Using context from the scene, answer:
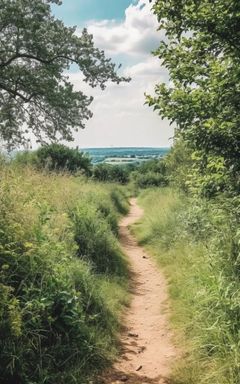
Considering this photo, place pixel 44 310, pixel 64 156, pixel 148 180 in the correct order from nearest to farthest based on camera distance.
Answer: pixel 44 310
pixel 64 156
pixel 148 180

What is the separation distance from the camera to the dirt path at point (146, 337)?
5410mm

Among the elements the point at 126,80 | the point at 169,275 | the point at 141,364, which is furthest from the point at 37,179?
the point at 126,80

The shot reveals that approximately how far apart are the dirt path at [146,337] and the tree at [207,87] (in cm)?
233

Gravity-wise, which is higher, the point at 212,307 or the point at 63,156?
the point at 63,156

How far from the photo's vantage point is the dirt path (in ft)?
Answer: 17.7

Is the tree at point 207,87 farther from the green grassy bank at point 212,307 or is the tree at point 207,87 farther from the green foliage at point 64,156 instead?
the green foliage at point 64,156

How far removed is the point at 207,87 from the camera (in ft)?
17.6

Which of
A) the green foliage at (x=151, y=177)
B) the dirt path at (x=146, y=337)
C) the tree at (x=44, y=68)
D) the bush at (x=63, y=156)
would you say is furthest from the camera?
the green foliage at (x=151, y=177)

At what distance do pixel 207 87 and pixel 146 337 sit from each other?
3732 millimetres

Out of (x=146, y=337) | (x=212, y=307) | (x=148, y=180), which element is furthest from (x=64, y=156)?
(x=212, y=307)

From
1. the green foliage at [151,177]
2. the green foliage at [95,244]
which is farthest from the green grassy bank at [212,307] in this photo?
the green foliage at [151,177]

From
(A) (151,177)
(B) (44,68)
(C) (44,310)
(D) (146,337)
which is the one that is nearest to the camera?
(C) (44,310)

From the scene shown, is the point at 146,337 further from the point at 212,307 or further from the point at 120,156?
the point at 120,156

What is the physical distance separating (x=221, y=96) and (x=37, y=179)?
19.9 feet
